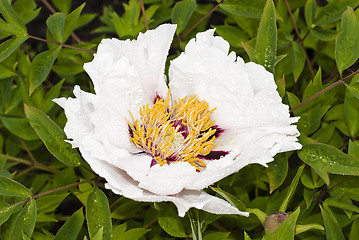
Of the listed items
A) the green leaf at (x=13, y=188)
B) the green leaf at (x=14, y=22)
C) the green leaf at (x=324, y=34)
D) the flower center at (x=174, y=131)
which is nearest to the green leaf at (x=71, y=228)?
the green leaf at (x=13, y=188)

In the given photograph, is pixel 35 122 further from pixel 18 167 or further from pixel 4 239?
pixel 18 167

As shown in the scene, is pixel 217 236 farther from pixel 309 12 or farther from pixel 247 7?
pixel 309 12

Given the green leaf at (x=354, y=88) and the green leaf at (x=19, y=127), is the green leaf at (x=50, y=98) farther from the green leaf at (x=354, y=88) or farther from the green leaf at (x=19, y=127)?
the green leaf at (x=354, y=88)

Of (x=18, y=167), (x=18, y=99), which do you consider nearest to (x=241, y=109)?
(x=18, y=99)

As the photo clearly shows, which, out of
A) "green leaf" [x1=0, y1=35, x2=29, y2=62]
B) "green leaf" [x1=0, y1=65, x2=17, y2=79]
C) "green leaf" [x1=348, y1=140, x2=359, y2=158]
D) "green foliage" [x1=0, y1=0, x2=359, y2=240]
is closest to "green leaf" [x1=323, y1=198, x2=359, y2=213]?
"green foliage" [x1=0, y1=0, x2=359, y2=240]

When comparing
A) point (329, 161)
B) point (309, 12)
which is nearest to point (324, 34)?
point (309, 12)
